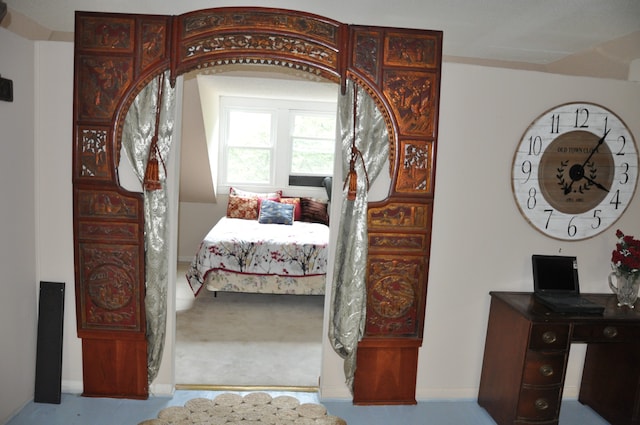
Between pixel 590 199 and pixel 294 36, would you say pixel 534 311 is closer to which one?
pixel 590 199

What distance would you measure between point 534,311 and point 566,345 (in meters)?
0.24

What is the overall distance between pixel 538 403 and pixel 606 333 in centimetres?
54

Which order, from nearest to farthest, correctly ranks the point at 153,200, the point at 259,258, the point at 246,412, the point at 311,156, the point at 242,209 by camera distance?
the point at 153,200 < the point at 246,412 < the point at 259,258 < the point at 242,209 < the point at 311,156

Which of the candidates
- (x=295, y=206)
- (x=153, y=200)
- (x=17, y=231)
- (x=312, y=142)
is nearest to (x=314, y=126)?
(x=312, y=142)

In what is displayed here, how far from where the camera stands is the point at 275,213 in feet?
18.6

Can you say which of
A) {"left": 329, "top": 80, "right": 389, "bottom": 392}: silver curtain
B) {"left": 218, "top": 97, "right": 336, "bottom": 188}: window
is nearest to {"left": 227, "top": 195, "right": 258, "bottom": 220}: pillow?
{"left": 218, "top": 97, "right": 336, "bottom": 188}: window

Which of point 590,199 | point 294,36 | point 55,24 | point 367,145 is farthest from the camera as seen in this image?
point 55,24

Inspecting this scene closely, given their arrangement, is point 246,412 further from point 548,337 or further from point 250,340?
point 548,337

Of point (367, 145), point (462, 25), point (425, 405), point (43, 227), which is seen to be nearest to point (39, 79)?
point (43, 227)

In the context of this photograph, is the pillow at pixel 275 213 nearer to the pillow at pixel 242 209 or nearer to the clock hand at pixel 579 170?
the pillow at pixel 242 209

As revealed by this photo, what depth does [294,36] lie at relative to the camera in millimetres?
2543

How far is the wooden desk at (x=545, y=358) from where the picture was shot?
2.57 meters

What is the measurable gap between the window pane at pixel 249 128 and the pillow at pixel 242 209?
2.78ft

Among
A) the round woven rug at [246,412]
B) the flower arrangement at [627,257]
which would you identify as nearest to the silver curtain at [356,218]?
the round woven rug at [246,412]
